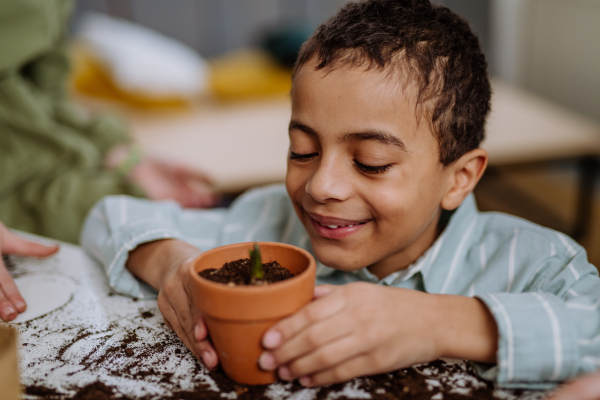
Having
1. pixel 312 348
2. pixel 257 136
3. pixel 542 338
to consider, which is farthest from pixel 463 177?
pixel 257 136

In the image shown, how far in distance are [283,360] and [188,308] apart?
19 cm

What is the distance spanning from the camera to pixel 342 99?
84 centimetres

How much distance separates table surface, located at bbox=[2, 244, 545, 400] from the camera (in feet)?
2.27

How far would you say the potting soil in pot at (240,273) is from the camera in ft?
2.24

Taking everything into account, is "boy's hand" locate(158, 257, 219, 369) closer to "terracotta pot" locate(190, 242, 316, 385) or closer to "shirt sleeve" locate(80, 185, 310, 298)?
"terracotta pot" locate(190, 242, 316, 385)

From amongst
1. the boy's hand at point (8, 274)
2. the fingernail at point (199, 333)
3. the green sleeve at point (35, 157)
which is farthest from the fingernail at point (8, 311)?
the green sleeve at point (35, 157)

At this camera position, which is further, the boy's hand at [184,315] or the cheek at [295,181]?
the cheek at [295,181]

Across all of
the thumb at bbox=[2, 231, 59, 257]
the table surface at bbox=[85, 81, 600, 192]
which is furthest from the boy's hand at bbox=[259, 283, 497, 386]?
the table surface at bbox=[85, 81, 600, 192]

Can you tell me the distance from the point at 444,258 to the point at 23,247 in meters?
0.77

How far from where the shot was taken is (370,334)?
68cm

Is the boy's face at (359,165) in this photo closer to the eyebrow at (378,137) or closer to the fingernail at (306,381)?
the eyebrow at (378,137)

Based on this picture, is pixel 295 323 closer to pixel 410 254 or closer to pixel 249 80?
pixel 410 254

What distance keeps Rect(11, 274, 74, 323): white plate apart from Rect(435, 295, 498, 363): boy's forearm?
0.62 m

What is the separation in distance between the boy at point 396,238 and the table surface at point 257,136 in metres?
0.87
